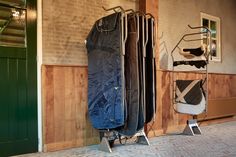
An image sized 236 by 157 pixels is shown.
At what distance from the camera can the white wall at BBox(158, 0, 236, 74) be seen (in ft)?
17.9

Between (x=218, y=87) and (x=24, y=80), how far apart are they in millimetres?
4504

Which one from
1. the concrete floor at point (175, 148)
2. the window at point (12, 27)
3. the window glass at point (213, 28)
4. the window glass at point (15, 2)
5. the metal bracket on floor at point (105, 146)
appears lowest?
the concrete floor at point (175, 148)

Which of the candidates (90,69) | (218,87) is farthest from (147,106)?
(218,87)

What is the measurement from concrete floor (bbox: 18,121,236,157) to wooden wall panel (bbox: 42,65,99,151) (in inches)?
6.5

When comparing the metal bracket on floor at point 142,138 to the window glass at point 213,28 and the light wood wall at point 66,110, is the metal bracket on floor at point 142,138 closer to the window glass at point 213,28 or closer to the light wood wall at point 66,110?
the light wood wall at point 66,110

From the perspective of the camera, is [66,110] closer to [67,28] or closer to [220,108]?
[67,28]

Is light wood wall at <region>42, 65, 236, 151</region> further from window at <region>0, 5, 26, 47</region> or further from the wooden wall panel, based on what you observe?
window at <region>0, 5, 26, 47</region>

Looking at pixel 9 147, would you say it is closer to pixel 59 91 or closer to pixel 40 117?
pixel 40 117

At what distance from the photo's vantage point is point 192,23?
616 cm

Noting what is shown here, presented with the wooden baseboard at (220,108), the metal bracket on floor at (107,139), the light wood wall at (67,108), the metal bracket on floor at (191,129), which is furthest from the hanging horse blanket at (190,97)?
the metal bracket on floor at (107,139)

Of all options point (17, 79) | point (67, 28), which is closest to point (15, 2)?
point (67, 28)

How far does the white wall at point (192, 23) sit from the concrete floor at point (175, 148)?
1401 millimetres

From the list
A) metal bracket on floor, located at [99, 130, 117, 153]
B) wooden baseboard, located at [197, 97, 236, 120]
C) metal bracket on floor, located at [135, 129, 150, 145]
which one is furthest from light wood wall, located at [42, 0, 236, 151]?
wooden baseboard, located at [197, 97, 236, 120]

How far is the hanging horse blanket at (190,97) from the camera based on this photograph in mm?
5016
